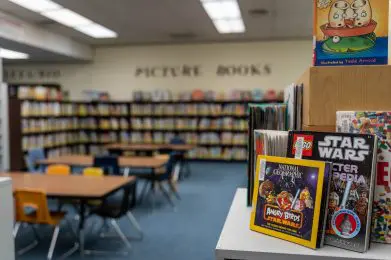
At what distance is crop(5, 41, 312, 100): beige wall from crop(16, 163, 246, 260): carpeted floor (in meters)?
4.04

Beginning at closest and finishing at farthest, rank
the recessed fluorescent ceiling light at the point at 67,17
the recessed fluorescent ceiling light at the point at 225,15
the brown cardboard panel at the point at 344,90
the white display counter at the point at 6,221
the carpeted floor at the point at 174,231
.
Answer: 1. the brown cardboard panel at the point at 344,90
2. the white display counter at the point at 6,221
3. the carpeted floor at the point at 174,231
4. the recessed fluorescent ceiling light at the point at 67,17
5. the recessed fluorescent ceiling light at the point at 225,15

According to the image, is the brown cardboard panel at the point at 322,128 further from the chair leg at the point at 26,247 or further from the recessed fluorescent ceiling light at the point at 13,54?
the recessed fluorescent ceiling light at the point at 13,54

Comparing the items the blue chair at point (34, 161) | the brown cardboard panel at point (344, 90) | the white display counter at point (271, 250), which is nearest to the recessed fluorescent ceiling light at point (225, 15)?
the blue chair at point (34, 161)

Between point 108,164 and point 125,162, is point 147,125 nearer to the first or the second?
point 125,162

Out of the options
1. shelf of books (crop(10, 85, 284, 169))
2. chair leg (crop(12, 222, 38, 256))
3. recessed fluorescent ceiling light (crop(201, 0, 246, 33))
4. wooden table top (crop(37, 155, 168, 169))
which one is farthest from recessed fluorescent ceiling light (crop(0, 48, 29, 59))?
chair leg (crop(12, 222, 38, 256))

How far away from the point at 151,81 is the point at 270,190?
9242 mm

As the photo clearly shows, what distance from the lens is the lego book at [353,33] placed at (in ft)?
4.26

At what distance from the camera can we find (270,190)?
48.7 inches

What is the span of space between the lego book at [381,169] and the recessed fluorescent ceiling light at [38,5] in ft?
19.7

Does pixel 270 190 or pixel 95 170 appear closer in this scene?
pixel 270 190

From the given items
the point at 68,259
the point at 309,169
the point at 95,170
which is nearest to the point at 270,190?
the point at 309,169

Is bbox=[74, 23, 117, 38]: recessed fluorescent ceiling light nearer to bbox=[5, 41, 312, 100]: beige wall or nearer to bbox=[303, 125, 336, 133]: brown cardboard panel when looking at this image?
bbox=[5, 41, 312, 100]: beige wall

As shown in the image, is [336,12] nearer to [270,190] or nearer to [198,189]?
[270,190]

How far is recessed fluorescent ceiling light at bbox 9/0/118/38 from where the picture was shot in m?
6.07
